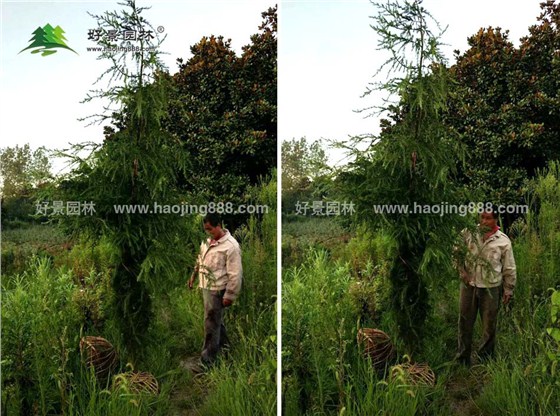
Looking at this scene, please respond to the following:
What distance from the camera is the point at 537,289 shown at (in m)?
2.79

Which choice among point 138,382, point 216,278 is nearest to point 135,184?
point 216,278

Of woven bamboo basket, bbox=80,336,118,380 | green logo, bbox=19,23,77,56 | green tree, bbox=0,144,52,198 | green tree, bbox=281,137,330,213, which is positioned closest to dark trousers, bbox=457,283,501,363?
green tree, bbox=281,137,330,213

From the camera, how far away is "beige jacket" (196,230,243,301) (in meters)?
2.87

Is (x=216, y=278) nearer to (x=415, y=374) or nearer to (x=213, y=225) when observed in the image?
(x=213, y=225)

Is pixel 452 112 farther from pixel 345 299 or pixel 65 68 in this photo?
pixel 65 68

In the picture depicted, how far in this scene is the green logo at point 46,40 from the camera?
2908mm

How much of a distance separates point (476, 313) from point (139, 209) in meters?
1.87

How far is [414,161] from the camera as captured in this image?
8.93ft

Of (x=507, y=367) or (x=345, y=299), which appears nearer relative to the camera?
(x=507, y=367)

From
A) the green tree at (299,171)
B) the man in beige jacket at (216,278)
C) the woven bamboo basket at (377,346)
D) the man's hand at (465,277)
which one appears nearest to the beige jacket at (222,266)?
the man in beige jacket at (216,278)

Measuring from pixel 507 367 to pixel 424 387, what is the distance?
17.5 inches

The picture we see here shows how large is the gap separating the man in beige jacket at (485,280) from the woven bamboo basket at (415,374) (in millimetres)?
178

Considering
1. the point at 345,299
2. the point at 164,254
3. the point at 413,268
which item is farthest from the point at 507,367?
the point at 164,254

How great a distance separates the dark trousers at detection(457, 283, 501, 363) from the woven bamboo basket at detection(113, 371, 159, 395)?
64.8 inches
